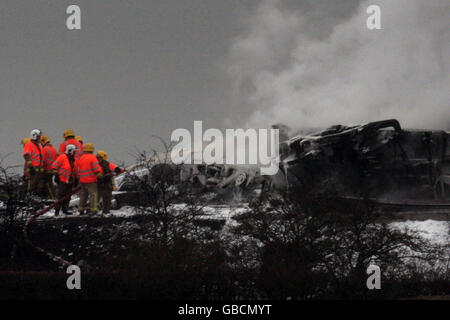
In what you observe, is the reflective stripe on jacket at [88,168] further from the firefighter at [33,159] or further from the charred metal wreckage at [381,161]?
the charred metal wreckage at [381,161]

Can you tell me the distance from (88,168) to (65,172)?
0.95 metres

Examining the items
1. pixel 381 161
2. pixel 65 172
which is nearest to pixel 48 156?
pixel 65 172

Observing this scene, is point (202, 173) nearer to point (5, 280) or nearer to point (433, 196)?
point (433, 196)

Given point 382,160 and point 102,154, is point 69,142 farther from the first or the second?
point 382,160

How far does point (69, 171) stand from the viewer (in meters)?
13.5

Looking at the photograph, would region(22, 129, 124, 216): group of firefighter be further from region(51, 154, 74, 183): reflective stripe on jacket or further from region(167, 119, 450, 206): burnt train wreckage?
region(167, 119, 450, 206): burnt train wreckage

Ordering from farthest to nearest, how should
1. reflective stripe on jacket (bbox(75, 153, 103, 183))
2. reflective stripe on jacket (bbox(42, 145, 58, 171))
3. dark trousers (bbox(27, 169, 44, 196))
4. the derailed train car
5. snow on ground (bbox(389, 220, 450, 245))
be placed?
the derailed train car
reflective stripe on jacket (bbox(42, 145, 58, 171))
dark trousers (bbox(27, 169, 44, 196))
reflective stripe on jacket (bbox(75, 153, 103, 183))
snow on ground (bbox(389, 220, 450, 245))

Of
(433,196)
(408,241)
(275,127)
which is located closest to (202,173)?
(275,127)

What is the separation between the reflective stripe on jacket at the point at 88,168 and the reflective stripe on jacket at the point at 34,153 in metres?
1.40

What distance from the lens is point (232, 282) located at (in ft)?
19.6

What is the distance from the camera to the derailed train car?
16406 millimetres

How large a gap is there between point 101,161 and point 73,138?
151cm

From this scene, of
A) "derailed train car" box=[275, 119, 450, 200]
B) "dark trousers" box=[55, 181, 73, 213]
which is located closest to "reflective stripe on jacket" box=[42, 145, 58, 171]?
"dark trousers" box=[55, 181, 73, 213]
